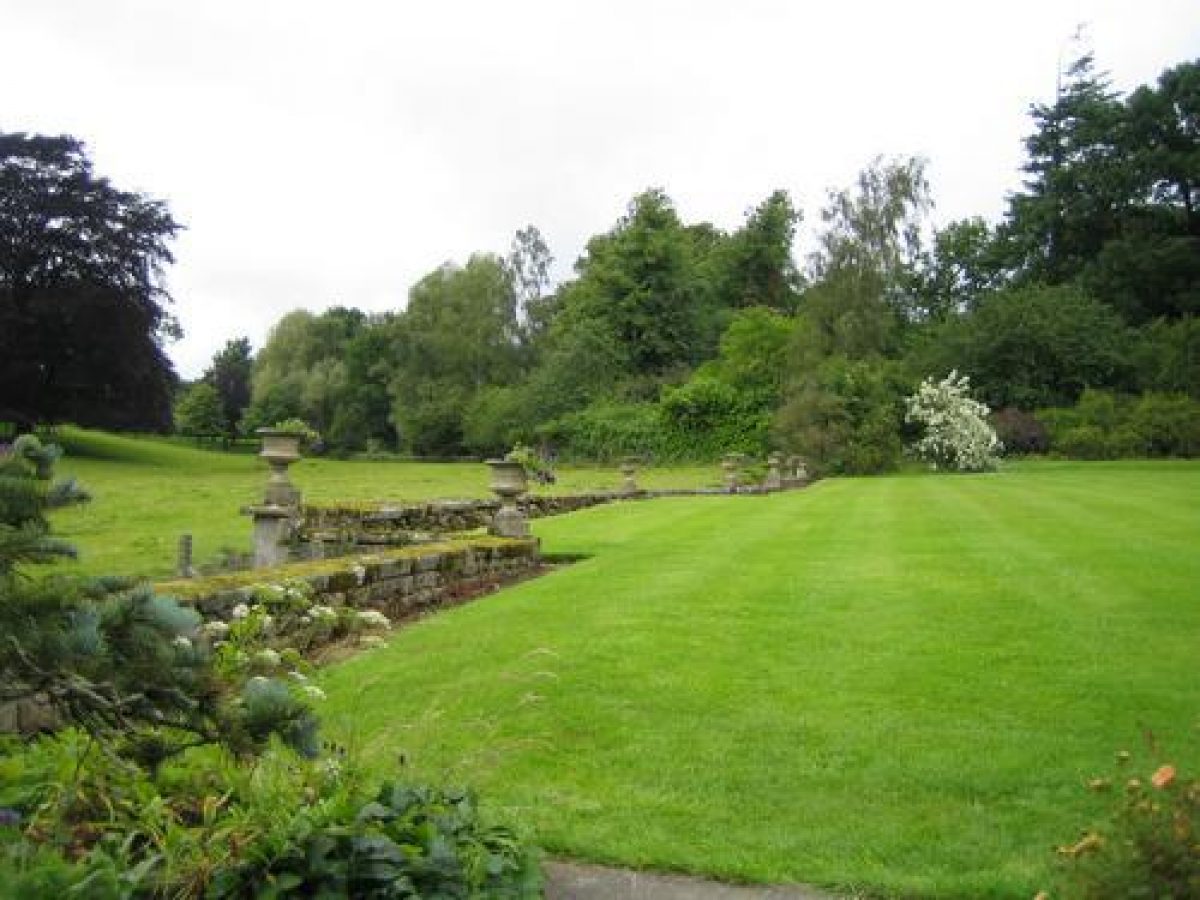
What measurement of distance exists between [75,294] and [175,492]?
15.5 meters

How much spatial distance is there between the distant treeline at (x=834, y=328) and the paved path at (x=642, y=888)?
3182 cm

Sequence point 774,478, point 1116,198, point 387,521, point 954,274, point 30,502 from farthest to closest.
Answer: point 954,274 < point 1116,198 < point 774,478 < point 387,521 < point 30,502

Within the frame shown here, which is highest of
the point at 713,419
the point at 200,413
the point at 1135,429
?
the point at 200,413

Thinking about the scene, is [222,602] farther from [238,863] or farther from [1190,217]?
[1190,217]

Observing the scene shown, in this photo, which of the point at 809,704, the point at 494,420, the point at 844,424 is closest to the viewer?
the point at 809,704

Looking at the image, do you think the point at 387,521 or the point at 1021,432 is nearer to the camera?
the point at 387,521

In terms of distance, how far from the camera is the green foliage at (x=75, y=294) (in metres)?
35.7

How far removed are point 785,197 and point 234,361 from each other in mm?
49444

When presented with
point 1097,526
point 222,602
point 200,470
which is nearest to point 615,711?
point 222,602

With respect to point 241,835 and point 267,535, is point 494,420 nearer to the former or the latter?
point 267,535

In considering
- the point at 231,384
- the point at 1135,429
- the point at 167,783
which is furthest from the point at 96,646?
the point at 231,384

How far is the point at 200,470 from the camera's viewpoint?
37.6 m

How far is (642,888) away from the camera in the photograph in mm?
3285

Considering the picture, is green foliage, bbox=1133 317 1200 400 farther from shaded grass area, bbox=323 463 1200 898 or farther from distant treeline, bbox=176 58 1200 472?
shaded grass area, bbox=323 463 1200 898
